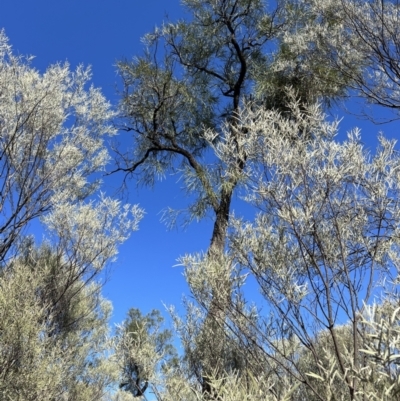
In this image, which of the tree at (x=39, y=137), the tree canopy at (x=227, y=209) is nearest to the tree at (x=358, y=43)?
the tree canopy at (x=227, y=209)

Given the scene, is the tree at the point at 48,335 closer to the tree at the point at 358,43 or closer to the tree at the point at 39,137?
the tree at the point at 39,137

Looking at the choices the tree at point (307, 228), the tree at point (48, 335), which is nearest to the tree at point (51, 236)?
the tree at point (48, 335)

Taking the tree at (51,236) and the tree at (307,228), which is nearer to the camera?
the tree at (307,228)

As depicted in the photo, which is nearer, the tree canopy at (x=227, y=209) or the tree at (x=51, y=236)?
the tree canopy at (x=227, y=209)

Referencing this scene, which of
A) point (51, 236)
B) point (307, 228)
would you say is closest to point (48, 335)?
point (51, 236)

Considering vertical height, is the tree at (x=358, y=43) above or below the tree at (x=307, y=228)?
above

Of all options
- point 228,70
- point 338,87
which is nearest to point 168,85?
point 228,70

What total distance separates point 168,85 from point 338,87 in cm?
289

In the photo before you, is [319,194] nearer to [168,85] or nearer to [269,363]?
[269,363]

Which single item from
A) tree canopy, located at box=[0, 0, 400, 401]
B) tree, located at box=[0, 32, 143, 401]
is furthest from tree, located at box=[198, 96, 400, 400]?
tree, located at box=[0, 32, 143, 401]

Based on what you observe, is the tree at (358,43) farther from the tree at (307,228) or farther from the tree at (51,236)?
the tree at (51,236)

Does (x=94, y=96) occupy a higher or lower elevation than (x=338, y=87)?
higher

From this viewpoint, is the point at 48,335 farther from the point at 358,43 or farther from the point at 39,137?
the point at 358,43

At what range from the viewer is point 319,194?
326cm
